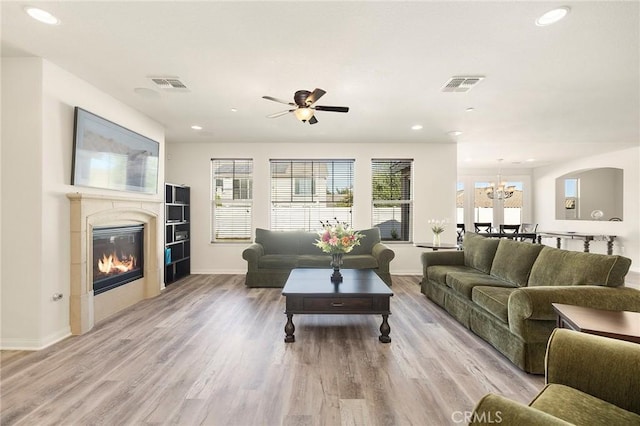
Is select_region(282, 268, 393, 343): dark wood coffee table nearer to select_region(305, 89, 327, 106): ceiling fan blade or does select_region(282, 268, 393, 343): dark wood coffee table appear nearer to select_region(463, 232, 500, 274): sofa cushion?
select_region(463, 232, 500, 274): sofa cushion

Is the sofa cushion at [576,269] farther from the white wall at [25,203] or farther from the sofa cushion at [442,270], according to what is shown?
the white wall at [25,203]

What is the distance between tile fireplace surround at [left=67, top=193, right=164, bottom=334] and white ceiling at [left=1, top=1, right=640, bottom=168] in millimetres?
1356

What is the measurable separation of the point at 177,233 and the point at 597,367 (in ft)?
19.4

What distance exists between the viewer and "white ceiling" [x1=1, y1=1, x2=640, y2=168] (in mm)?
2178

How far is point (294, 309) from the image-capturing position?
10.1ft

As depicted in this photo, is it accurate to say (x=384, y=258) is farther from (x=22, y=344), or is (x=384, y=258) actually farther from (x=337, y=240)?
(x=22, y=344)

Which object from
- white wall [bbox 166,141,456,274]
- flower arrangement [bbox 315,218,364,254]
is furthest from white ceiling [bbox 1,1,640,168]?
flower arrangement [bbox 315,218,364,254]

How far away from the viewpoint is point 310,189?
6.38 m

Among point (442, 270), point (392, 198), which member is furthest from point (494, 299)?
point (392, 198)

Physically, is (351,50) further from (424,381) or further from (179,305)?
(179,305)

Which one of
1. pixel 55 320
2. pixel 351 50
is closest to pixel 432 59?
pixel 351 50

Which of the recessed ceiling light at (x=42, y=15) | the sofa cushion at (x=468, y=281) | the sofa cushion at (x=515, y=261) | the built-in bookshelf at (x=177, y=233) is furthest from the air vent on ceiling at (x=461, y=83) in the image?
the built-in bookshelf at (x=177, y=233)

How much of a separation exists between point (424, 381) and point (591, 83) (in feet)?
11.9

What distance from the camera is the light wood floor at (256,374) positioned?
1919 mm
